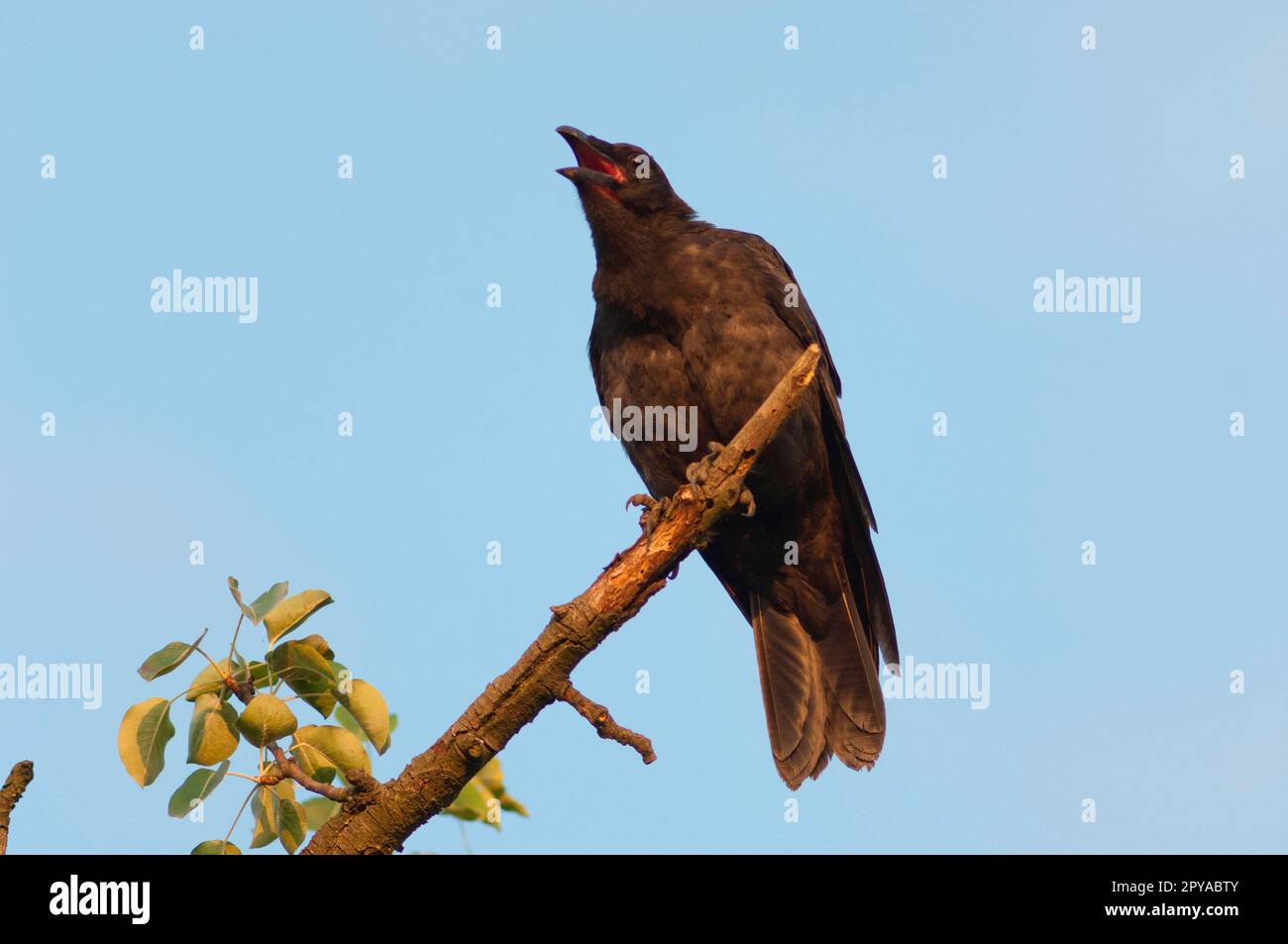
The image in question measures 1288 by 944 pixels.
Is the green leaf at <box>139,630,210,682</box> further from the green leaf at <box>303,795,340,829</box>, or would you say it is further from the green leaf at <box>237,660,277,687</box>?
the green leaf at <box>303,795,340,829</box>

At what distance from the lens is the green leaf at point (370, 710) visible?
407 cm

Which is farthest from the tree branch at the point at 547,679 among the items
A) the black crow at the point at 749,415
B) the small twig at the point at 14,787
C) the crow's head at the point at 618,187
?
the crow's head at the point at 618,187

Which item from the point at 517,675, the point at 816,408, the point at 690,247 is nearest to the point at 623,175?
the point at 690,247

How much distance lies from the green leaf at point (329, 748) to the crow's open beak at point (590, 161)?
4161 mm

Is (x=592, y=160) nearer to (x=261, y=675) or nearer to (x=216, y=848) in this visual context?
(x=261, y=675)

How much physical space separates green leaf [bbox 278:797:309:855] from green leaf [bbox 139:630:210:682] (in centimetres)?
49

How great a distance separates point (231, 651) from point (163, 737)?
0.30 meters

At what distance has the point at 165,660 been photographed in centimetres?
381

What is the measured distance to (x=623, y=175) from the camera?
24.8 ft

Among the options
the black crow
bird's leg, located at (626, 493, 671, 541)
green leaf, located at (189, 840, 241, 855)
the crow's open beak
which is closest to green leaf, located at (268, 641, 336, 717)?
green leaf, located at (189, 840, 241, 855)

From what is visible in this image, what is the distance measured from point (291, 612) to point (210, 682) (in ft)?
0.95

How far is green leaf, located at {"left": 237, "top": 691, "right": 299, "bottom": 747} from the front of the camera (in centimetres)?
373
